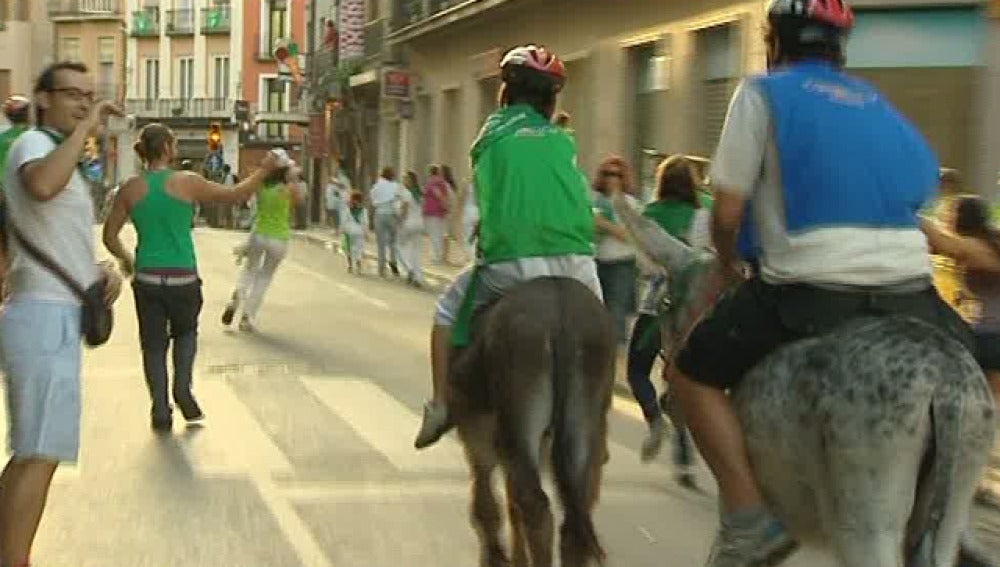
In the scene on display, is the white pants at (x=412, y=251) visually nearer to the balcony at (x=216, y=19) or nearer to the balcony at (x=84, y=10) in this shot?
the balcony at (x=216, y=19)

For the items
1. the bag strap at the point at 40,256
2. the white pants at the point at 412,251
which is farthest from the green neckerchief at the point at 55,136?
the white pants at the point at 412,251

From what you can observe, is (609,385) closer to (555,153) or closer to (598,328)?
(598,328)

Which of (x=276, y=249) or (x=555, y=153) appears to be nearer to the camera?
(x=555, y=153)

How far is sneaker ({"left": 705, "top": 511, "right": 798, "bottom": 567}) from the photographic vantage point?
13.5 feet

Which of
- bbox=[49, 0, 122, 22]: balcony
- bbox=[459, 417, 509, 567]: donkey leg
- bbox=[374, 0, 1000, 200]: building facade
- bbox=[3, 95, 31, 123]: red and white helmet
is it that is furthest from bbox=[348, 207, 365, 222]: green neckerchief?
bbox=[49, 0, 122, 22]: balcony

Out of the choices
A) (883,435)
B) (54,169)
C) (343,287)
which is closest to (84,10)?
(343,287)

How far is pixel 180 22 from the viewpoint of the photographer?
8538cm

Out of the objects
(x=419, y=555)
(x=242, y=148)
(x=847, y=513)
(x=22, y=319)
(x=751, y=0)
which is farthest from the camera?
(x=242, y=148)

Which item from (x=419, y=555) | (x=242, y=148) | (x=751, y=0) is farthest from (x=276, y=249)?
(x=242, y=148)

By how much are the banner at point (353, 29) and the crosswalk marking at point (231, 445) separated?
3820 centimetres

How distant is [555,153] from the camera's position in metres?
5.88

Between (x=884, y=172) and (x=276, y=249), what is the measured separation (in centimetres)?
1323

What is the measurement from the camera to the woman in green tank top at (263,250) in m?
16.8

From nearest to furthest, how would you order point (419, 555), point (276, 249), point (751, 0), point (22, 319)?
point (22, 319) < point (419, 555) < point (276, 249) < point (751, 0)
